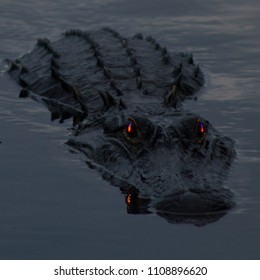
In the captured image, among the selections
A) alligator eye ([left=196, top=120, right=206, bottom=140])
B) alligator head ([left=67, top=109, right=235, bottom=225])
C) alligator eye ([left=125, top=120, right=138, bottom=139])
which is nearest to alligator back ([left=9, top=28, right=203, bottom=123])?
alligator head ([left=67, top=109, right=235, bottom=225])

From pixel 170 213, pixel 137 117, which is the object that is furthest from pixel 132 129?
pixel 170 213

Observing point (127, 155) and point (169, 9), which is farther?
point (169, 9)

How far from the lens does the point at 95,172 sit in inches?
492

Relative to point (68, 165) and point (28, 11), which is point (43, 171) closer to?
point (68, 165)

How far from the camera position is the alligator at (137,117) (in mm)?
11438

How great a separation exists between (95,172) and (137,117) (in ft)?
2.30

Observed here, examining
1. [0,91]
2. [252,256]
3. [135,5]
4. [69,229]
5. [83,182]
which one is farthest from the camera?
[135,5]

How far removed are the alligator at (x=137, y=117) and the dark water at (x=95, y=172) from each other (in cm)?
18

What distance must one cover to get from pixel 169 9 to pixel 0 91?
4.52 m

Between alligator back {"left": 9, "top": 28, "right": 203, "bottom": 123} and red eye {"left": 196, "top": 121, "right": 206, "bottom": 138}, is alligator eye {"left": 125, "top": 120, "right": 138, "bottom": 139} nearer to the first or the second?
red eye {"left": 196, "top": 121, "right": 206, "bottom": 138}

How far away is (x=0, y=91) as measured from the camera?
15.6 m

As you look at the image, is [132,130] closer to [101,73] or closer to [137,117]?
[137,117]

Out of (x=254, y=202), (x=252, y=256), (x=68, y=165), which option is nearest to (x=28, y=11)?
(x=68, y=165)

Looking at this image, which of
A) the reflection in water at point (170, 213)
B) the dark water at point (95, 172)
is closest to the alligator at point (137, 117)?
the reflection in water at point (170, 213)
